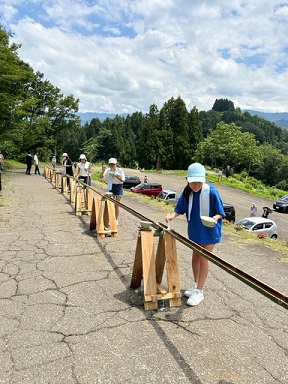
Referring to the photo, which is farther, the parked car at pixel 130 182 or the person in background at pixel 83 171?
the parked car at pixel 130 182

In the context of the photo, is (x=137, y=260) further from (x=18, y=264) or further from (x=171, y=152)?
(x=171, y=152)

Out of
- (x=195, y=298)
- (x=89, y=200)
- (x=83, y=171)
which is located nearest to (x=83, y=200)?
(x=89, y=200)

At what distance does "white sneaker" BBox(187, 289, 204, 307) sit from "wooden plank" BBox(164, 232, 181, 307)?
149 mm

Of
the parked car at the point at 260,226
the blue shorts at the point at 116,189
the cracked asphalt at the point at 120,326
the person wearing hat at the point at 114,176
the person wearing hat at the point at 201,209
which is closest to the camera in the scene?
the cracked asphalt at the point at 120,326

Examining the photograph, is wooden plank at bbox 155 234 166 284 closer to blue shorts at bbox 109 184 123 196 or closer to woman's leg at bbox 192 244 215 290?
woman's leg at bbox 192 244 215 290

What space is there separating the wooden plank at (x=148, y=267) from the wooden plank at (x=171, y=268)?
190mm

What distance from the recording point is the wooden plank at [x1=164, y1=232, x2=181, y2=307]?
3.82m

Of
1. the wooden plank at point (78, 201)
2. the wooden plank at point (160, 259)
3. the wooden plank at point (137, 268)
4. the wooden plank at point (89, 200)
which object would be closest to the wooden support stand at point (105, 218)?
the wooden plank at point (89, 200)

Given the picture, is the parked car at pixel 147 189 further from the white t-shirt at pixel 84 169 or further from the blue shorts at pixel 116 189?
the blue shorts at pixel 116 189

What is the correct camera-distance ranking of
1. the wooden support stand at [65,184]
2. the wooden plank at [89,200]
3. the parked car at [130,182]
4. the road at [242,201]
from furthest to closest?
1. the parked car at [130,182]
2. the road at [242,201]
3. the wooden support stand at [65,184]
4. the wooden plank at [89,200]

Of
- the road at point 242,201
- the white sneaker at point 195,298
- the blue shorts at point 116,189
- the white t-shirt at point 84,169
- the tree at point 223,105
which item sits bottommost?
the road at point 242,201

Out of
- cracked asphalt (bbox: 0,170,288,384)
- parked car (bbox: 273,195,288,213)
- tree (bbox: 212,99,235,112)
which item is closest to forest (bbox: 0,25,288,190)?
cracked asphalt (bbox: 0,170,288,384)

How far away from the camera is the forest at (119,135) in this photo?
2464 centimetres

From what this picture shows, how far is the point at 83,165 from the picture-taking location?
11.3 m
